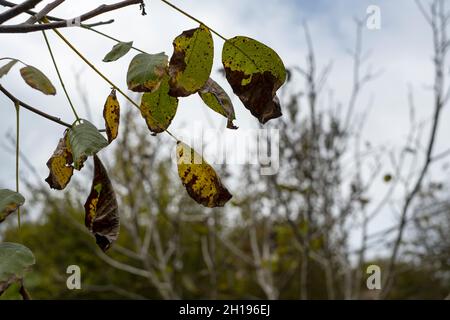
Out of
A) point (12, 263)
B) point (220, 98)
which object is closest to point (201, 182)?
point (220, 98)

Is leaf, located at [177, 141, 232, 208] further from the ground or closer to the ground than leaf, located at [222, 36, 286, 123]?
closer to the ground

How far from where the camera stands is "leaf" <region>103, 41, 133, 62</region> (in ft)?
1.87

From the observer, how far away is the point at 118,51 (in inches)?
22.6

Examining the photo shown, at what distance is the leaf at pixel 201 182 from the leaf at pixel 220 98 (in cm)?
5

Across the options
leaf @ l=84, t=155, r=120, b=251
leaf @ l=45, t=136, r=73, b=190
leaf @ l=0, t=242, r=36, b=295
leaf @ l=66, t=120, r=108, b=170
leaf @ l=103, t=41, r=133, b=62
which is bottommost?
leaf @ l=0, t=242, r=36, b=295

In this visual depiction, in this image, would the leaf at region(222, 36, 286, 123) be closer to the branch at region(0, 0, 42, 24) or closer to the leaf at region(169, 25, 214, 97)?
the leaf at region(169, 25, 214, 97)

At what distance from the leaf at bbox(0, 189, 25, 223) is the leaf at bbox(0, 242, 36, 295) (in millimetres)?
29

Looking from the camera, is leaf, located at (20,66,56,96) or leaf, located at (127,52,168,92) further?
leaf, located at (20,66,56,96)

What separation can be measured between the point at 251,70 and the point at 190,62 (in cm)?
6

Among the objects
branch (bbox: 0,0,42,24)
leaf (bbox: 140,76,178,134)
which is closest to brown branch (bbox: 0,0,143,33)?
branch (bbox: 0,0,42,24)

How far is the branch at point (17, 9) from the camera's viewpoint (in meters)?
0.50
